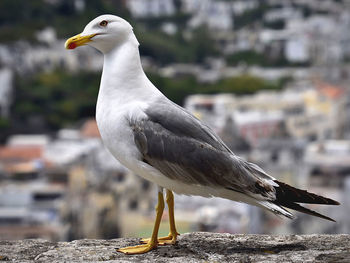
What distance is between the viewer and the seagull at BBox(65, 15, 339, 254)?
2.39m

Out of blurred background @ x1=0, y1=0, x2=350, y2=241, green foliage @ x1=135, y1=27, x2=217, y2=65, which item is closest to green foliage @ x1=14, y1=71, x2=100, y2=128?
blurred background @ x1=0, y1=0, x2=350, y2=241

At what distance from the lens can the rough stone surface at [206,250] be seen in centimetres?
237

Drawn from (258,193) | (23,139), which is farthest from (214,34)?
(258,193)

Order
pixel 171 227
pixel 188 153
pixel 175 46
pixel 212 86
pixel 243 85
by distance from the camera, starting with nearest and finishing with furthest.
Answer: pixel 188 153
pixel 171 227
pixel 243 85
pixel 212 86
pixel 175 46

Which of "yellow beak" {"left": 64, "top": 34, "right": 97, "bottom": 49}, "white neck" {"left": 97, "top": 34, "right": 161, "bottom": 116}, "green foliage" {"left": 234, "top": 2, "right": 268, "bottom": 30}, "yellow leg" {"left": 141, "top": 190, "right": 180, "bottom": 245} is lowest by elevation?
"yellow leg" {"left": 141, "top": 190, "right": 180, "bottom": 245}

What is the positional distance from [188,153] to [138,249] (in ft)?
1.03

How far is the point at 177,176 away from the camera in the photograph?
94.1 inches

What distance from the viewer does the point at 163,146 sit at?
2.39m


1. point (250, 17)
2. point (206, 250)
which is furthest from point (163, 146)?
point (250, 17)

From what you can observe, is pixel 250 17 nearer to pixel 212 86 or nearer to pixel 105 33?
pixel 212 86

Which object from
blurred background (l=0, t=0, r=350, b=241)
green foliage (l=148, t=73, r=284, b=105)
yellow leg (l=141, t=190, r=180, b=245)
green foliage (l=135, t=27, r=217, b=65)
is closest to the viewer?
yellow leg (l=141, t=190, r=180, b=245)

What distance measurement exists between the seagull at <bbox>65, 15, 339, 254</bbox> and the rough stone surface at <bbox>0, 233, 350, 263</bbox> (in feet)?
0.28

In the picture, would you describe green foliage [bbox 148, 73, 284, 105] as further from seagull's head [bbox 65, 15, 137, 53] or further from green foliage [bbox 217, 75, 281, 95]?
seagull's head [bbox 65, 15, 137, 53]

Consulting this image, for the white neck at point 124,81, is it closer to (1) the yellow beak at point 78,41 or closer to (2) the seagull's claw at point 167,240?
(1) the yellow beak at point 78,41
